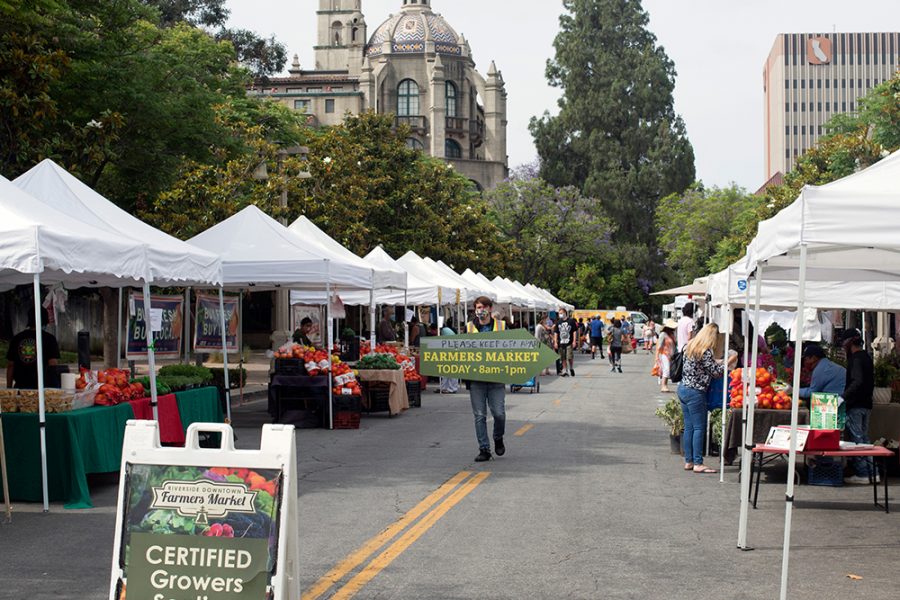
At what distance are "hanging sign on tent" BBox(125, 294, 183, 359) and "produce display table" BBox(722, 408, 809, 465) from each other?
724 centimetres

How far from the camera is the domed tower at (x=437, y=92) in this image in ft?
416

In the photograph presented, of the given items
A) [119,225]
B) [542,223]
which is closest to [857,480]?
[119,225]

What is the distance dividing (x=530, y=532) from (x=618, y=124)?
3243 inches

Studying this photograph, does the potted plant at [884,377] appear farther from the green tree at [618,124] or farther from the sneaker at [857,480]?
the green tree at [618,124]

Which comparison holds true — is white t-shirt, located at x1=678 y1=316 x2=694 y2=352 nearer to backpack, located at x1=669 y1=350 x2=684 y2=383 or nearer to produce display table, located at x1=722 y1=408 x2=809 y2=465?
backpack, located at x1=669 y1=350 x2=684 y2=383

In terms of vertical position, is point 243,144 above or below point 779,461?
above

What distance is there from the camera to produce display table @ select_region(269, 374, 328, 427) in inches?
754

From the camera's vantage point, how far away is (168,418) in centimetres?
1412

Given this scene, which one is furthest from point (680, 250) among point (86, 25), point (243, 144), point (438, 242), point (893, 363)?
point (893, 363)

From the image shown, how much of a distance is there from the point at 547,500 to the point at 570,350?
27274mm

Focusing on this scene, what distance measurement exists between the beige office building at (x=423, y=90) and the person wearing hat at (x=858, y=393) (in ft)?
367

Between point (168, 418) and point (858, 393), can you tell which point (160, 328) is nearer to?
point (168, 418)

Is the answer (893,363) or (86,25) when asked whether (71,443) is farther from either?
(86,25)

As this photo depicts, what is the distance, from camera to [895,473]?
44.5ft
